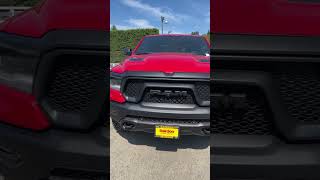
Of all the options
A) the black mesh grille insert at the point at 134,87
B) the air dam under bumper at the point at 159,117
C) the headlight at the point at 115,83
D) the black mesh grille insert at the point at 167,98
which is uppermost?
the headlight at the point at 115,83

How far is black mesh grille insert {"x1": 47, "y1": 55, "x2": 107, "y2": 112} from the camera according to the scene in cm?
130

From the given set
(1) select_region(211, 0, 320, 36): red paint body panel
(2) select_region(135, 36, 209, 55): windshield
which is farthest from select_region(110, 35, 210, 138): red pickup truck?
(1) select_region(211, 0, 320, 36): red paint body panel

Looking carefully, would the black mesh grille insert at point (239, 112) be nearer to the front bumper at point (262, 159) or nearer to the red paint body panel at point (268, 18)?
the front bumper at point (262, 159)

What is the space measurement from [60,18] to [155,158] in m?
0.79

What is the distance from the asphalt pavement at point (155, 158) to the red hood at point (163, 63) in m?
0.36

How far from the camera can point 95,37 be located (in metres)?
1.21

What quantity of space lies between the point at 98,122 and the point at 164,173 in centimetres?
45

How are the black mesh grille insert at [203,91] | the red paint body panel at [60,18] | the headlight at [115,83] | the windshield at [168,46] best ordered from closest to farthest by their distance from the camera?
the red paint body panel at [60,18] → the headlight at [115,83] → the black mesh grille insert at [203,91] → the windshield at [168,46]

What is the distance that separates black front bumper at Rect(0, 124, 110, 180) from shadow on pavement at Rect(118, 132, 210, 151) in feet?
0.69

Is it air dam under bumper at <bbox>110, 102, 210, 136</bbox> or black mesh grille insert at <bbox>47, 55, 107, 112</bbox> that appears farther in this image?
air dam under bumper at <bbox>110, 102, 210, 136</bbox>

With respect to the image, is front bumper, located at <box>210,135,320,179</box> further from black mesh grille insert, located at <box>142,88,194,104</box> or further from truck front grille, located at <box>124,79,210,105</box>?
black mesh grille insert, located at <box>142,88,194,104</box>

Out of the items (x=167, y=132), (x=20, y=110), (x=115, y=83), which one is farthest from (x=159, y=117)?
(x=20, y=110)

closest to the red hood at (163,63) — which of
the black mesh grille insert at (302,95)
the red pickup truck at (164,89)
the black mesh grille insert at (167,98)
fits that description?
the red pickup truck at (164,89)

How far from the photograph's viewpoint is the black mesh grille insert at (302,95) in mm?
1349
